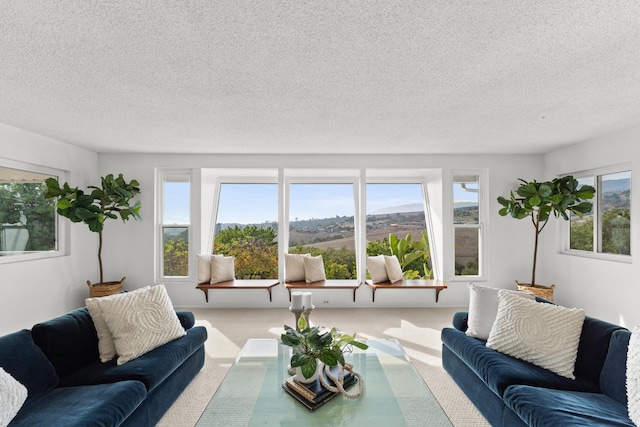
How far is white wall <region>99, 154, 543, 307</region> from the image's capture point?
476cm

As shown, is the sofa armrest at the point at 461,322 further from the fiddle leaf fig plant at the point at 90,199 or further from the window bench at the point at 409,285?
the fiddle leaf fig plant at the point at 90,199

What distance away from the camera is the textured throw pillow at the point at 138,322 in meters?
2.11

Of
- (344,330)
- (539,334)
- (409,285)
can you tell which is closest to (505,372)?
(539,334)

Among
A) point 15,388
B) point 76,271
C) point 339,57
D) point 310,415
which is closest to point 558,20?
point 339,57

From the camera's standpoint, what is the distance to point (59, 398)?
5.55 ft

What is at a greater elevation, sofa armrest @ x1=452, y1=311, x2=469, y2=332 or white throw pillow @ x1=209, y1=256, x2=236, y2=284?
white throw pillow @ x1=209, y1=256, x2=236, y2=284

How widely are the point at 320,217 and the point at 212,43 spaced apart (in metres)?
3.88

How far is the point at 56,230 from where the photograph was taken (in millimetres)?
4137

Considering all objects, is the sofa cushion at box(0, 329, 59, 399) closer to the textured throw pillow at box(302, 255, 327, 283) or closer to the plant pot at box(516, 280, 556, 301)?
the textured throw pillow at box(302, 255, 327, 283)

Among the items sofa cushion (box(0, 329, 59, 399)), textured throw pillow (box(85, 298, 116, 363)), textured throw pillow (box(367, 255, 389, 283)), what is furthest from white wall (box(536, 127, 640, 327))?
sofa cushion (box(0, 329, 59, 399))

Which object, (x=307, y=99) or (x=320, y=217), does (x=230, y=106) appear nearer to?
(x=307, y=99)

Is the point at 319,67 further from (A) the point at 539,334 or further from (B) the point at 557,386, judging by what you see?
(B) the point at 557,386

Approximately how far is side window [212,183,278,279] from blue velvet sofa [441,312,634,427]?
3654mm

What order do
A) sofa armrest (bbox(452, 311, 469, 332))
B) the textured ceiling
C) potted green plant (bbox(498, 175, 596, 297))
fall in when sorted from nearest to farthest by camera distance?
the textured ceiling
sofa armrest (bbox(452, 311, 469, 332))
potted green plant (bbox(498, 175, 596, 297))
